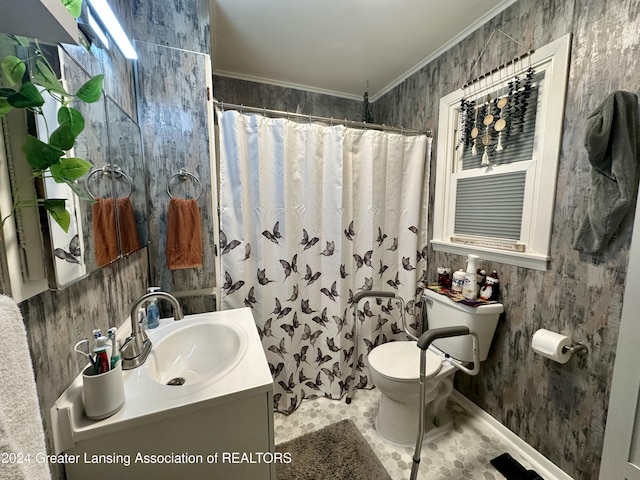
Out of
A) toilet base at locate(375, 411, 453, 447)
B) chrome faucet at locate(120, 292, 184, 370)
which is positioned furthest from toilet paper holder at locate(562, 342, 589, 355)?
chrome faucet at locate(120, 292, 184, 370)

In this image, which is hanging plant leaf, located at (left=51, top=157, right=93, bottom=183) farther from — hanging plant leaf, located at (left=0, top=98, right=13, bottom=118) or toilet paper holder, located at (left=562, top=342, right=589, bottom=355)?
toilet paper holder, located at (left=562, top=342, right=589, bottom=355)

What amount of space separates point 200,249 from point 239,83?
1553mm

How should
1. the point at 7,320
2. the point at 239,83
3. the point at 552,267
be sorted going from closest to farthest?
the point at 7,320, the point at 552,267, the point at 239,83

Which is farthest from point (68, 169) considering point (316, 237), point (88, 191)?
point (316, 237)

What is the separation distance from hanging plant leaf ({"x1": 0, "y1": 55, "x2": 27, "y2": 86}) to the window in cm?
184

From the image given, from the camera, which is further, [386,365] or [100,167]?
[386,365]

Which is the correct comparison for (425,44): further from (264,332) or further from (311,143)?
(264,332)

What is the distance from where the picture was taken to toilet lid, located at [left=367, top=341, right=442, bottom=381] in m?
1.41

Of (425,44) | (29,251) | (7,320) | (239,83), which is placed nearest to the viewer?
(7,320)

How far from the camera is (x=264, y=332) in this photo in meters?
1.66

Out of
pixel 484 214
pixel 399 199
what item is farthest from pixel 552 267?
pixel 399 199

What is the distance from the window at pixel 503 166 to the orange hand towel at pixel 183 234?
1.62m

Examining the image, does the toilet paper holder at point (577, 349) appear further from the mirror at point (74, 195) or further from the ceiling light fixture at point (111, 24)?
the ceiling light fixture at point (111, 24)

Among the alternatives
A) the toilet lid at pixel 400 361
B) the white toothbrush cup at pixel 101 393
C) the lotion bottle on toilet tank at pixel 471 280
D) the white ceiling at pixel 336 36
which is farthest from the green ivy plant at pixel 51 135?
the lotion bottle on toilet tank at pixel 471 280
